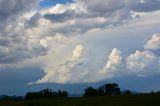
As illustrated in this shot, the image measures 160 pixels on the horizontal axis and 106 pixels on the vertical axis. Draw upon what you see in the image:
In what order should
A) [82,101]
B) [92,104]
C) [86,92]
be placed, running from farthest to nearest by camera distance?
[86,92]
[82,101]
[92,104]

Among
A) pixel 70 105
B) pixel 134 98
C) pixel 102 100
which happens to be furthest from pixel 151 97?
pixel 70 105

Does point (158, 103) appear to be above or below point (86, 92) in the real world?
below

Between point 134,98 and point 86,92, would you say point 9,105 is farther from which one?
point 86,92

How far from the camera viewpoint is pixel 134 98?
127938mm

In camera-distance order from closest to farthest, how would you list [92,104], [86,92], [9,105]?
[92,104], [9,105], [86,92]

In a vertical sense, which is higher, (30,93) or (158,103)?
(30,93)

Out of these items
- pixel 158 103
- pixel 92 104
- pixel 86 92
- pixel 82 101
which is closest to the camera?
pixel 158 103

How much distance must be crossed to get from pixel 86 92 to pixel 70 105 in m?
74.4

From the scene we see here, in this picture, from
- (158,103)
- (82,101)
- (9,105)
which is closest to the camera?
(158,103)

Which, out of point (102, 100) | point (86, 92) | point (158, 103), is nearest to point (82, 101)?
point (102, 100)

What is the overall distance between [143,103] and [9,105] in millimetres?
47714

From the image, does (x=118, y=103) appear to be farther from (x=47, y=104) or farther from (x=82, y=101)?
(x=47, y=104)

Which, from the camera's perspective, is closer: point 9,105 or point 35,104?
point 35,104

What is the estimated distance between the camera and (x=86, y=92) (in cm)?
19712
